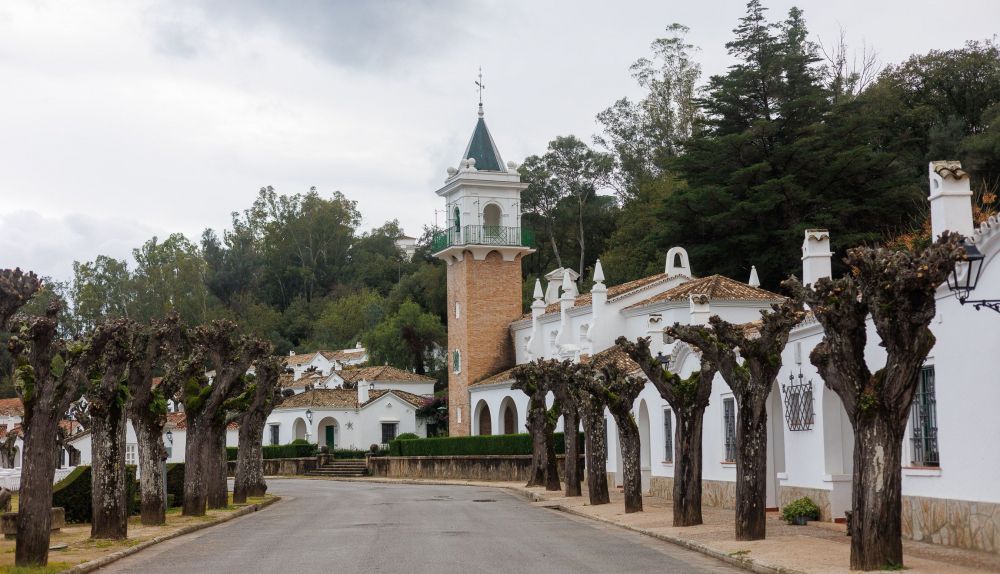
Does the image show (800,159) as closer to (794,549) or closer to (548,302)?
(548,302)

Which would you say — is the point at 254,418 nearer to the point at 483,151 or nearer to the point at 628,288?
the point at 628,288

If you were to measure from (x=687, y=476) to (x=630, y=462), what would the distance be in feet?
15.3

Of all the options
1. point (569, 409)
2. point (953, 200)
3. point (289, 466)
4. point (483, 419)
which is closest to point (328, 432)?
point (289, 466)

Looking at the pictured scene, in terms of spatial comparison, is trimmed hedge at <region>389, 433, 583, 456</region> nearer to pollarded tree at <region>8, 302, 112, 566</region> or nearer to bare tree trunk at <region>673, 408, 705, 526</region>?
bare tree trunk at <region>673, 408, 705, 526</region>

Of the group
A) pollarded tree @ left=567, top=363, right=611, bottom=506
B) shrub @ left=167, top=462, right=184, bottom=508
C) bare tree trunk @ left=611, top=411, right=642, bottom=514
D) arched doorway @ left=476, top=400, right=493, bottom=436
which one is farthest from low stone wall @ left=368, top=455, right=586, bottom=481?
bare tree trunk @ left=611, top=411, right=642, bottom=514

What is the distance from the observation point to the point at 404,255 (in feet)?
372

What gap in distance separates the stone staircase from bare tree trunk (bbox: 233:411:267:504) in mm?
23971

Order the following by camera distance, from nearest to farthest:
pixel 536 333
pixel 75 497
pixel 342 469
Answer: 1. pixel 75 497
2. pixel 536 333
3. pixel 342 469

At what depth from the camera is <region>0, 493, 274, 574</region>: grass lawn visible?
1529cm

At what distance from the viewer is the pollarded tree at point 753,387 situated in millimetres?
17062

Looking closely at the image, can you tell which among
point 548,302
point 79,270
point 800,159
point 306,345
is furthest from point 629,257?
point 79,270

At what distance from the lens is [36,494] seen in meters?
15.2

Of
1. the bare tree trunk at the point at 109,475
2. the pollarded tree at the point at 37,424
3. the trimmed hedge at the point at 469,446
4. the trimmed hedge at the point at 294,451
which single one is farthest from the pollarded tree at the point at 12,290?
the trimmed hedge at the point at 294,451

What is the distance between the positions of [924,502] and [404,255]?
98.5 m
